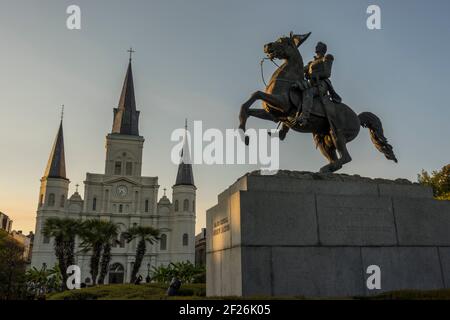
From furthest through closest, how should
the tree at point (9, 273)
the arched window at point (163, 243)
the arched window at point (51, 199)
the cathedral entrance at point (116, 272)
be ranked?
the arched window at point (163, 243)
the arched window at point (51, 199)
the cathedral entrance at point (116, 272)
the tree at point (9, 273)

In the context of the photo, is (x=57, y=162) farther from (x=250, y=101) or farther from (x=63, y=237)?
(x=250, y=101)

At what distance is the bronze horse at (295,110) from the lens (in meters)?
8.48

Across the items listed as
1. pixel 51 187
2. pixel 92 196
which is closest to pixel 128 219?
pixel 92 196

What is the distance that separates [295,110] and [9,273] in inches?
1586

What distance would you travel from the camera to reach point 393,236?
25.7ft

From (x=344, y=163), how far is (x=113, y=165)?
246 ft

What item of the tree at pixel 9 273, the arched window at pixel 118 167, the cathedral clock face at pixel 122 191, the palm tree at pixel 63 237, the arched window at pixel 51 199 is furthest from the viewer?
the arched window at pixel 118 167

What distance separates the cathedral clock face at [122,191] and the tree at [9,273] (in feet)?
92.8

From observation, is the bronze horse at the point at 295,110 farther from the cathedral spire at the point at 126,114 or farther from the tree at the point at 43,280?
the cathedral spire at the point at 126,114

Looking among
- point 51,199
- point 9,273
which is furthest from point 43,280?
point 51,199

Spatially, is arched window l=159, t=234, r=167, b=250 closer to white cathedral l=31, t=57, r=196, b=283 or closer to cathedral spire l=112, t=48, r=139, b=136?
white cathedral l=31, t=57, r=196, b=283

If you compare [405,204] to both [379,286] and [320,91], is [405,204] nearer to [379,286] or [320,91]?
[379,286]

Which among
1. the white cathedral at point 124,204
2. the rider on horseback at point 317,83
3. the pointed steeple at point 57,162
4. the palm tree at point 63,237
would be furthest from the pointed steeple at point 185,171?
the rider on horseback at point 317,83

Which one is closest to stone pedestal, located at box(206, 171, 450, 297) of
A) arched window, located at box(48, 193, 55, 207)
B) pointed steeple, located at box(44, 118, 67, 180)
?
arched window, located at box(48, 193, 55, 207)
